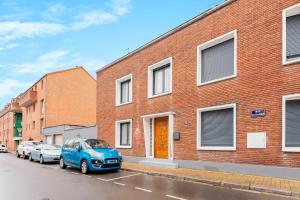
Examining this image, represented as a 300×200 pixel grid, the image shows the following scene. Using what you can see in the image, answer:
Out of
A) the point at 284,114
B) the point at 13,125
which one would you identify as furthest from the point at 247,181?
the point at 13,125

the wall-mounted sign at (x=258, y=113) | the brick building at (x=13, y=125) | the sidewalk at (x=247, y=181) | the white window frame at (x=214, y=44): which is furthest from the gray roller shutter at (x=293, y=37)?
the brick building at (x=13, y=125)

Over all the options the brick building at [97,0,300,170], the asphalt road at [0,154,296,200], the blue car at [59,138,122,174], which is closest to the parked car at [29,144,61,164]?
the brick building at [97,0,300,170]

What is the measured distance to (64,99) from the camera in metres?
42.1

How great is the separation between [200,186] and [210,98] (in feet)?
16.1

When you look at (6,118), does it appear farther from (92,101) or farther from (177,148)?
(177,148)

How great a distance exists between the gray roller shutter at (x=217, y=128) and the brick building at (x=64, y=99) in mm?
30002

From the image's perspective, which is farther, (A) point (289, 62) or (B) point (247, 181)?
(A) point (289, 62)

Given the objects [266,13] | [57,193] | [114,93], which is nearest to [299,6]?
[266,13]

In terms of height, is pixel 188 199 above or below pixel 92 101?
below

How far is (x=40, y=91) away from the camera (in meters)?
44.2

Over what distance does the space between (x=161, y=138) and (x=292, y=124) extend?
27.3 feet

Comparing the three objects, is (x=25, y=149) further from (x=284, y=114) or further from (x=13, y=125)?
(x=13, y=125)

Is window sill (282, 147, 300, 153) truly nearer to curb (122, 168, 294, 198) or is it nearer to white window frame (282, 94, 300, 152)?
white window frame (282, 94, 300, 152)

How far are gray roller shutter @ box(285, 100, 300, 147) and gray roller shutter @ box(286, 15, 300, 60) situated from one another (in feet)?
5.60
